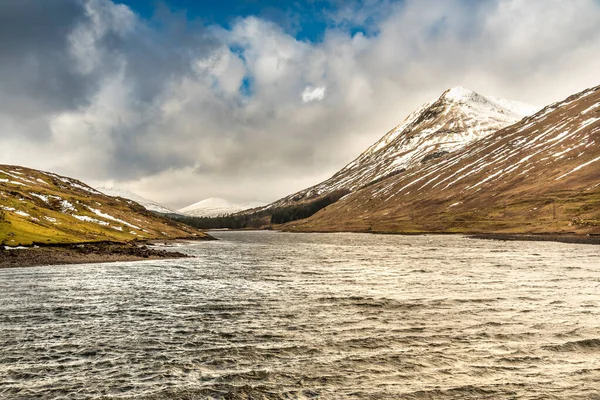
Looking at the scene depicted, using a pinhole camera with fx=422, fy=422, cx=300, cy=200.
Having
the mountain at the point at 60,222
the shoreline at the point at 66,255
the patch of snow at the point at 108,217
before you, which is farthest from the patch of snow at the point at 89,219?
the shoreline at the point at 66,255

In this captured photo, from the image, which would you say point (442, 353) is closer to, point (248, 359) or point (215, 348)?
point (248, 359)

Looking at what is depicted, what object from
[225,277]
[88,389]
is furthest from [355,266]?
[88,389]

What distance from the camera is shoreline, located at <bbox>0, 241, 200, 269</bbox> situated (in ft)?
237

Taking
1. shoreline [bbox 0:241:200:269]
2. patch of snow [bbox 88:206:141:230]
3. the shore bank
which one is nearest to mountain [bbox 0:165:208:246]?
patch of snow [bbox 88:206:141:230]

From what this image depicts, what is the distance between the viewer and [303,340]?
2427 centimetres

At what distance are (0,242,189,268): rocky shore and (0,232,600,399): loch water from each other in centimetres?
2818

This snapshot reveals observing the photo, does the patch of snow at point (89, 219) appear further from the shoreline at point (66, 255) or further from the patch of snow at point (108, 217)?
the shoreline at point (66, 255)

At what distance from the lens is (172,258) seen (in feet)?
293

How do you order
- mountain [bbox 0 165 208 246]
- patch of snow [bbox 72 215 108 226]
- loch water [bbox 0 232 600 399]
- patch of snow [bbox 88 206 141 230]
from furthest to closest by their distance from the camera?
1. patch of snow [bbox 88 206 141 230]
2. patch of snow [bbox 72 215 108 226]
3. mountain [bbox 0 165 208 246]
4. loch water [bbox 0 232 600 399]

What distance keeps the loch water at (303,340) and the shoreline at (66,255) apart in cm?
2762

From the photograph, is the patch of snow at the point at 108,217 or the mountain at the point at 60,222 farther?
the patch of snow at the point at 108,217

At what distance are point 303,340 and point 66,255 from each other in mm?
74127

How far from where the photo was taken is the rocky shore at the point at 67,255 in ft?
238

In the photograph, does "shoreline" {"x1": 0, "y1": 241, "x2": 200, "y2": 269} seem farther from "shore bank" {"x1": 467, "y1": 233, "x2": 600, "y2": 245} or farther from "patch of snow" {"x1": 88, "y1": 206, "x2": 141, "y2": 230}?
"shore bank" {"x1": 467, "y1": 233, "x2": 600, "y2": 245}
